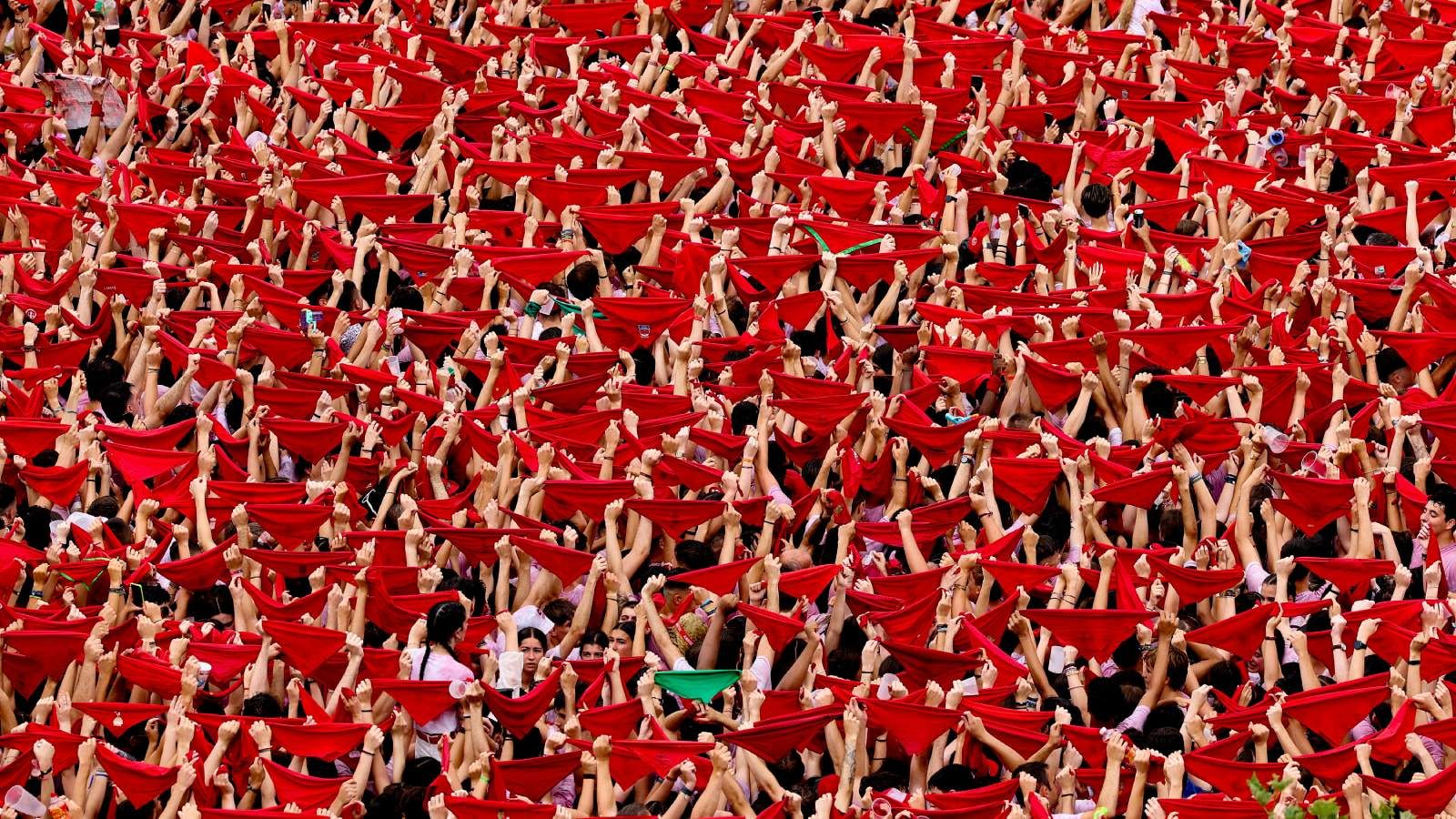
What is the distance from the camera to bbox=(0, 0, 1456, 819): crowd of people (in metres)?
8.41

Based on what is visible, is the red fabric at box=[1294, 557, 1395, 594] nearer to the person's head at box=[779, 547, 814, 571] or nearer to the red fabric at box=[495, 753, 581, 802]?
the person's head at box=[779, 547, 814, 571]

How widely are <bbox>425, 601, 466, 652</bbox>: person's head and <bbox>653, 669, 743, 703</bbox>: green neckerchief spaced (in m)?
0.77

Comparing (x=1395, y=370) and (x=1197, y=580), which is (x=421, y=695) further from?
(x=1395, y=370)

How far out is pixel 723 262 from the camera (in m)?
11.1

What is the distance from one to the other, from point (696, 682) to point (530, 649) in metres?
0.65

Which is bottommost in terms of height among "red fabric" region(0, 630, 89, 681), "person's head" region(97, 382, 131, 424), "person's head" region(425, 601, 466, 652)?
"red fabric" region(0, 630, 89, 681)

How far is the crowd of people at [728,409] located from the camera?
841 cm

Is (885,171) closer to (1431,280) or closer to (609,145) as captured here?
(609,145)

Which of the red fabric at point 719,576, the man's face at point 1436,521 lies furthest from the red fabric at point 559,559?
the man's face at point 1436,521

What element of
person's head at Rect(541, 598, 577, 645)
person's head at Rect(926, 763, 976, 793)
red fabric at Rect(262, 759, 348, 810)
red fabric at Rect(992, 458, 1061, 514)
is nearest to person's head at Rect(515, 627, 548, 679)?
person's head at Rect(541, 598, 577, 645)

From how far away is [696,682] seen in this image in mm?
8656

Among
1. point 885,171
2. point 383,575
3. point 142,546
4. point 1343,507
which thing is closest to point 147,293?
point 142,546

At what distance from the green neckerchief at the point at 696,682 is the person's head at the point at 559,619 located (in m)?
0.65

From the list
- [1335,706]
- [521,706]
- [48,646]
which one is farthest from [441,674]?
[1335,706]
